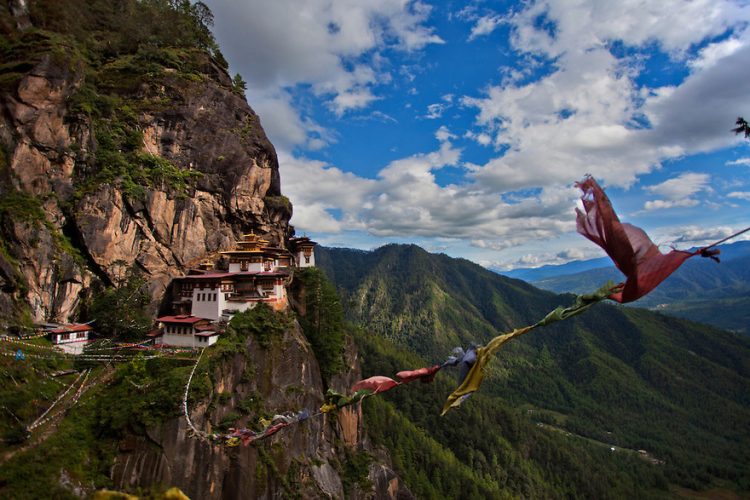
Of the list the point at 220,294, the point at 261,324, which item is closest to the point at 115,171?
the point at 220,294

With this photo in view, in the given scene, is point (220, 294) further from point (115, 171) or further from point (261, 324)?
point (115, 171)

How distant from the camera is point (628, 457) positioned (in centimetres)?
10350

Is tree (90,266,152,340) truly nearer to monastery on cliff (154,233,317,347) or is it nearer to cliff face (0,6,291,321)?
cliff face (0,6,291,321)

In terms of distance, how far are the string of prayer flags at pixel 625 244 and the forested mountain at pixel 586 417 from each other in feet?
76.8

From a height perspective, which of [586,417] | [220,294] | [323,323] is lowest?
[586,417]

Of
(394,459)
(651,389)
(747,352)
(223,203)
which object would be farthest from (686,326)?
(223,203)

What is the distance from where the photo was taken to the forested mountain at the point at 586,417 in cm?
7656

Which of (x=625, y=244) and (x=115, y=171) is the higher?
(x=115, y=171)

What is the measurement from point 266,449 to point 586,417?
15547cm

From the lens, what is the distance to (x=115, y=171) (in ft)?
98.1

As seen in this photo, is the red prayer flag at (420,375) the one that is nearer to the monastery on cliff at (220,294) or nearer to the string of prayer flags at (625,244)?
the string of prayer flags at (625,244)

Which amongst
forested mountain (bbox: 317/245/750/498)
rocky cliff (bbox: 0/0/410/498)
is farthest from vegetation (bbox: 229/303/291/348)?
forested mountain (bbox: 317/245/750/498)

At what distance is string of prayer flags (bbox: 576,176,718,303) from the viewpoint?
257 cm

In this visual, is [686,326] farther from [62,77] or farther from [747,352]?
[62,77]
